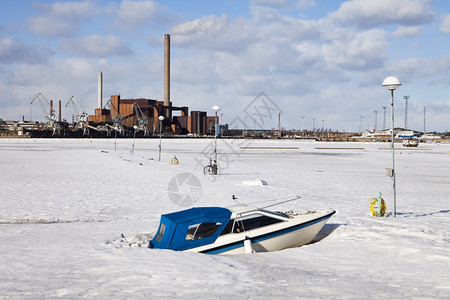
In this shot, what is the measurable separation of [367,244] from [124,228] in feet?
22.8

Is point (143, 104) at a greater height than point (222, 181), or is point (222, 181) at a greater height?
point (143, 104)

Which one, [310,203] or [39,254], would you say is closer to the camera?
[39,254]

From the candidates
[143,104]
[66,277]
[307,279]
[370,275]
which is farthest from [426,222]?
[143,104]

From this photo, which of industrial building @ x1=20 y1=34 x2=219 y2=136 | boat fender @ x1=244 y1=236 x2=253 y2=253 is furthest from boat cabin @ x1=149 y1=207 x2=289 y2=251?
industrial building @ x1=20 y1=34 x2=219 y2=136

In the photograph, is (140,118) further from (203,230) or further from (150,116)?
(203,230)

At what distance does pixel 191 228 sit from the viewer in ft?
31.1

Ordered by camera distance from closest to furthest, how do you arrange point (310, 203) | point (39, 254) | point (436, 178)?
point (39, 254) → point (310, 203) → point (436, 178)

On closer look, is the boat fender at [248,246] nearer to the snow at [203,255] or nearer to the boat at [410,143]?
the snow at [203,255]

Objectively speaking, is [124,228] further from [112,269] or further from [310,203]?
[310,203]

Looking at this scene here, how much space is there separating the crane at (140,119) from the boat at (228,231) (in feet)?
489

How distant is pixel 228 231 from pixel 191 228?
907 mm

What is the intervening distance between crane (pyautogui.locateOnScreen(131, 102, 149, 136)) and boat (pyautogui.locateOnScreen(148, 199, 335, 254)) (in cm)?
14908

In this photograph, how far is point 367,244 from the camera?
10047 mm

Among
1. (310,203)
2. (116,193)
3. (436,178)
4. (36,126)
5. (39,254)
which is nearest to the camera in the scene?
(39,254)
